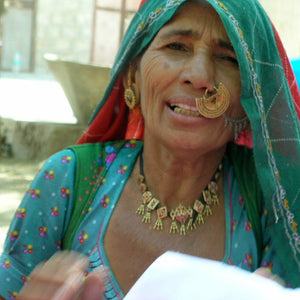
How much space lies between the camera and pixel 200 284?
2.58ft

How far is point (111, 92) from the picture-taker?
223 centimetres

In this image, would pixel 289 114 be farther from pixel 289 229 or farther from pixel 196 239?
pixel 196 239

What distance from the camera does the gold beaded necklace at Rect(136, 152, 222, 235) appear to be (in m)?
2.07

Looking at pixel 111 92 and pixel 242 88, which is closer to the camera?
pixel 242 88

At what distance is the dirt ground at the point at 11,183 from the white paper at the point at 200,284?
157 inches

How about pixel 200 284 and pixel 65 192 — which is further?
pixel 65 192

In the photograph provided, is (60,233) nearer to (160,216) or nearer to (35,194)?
(35,194)

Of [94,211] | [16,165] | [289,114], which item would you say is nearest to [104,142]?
[94,211]

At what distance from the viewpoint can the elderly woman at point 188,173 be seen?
6.33ft

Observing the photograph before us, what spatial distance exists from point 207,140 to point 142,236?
422 mm

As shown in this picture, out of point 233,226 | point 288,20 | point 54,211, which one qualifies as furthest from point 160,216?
point 288,20

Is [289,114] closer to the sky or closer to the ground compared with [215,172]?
closer to the sky

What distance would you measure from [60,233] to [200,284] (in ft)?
4.17

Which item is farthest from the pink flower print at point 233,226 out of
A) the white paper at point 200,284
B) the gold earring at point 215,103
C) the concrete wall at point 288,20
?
the concrete wall at point 288,20
